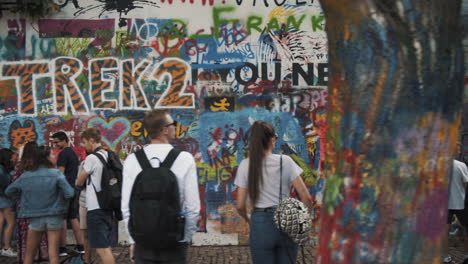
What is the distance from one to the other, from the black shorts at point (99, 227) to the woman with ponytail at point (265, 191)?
2304 millimetres

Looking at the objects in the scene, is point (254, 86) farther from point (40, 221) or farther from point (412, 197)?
point (412, 197)

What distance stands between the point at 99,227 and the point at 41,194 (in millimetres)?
937

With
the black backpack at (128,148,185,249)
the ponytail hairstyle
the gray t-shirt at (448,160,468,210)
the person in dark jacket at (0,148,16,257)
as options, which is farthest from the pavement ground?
the black backpack at (128,148,185,249)

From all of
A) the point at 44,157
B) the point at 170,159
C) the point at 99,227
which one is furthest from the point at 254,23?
the point at 170,159

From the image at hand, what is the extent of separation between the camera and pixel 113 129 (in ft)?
37.1

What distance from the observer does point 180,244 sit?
478 cm

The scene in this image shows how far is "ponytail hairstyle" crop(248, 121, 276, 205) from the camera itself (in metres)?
5.57

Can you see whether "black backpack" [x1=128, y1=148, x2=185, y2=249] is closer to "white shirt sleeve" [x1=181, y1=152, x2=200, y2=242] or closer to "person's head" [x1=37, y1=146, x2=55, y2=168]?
"white shirt sleeve" [x1=181, y1=152, x2=200, y2=242]

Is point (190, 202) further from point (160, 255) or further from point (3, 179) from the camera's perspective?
point (3, 179)

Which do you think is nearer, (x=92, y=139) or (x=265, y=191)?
(x=265, y=191)

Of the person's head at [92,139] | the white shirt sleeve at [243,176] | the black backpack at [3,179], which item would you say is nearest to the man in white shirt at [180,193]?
the white shirt sleeve at [243,176]

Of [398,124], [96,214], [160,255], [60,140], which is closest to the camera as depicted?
[398,124]

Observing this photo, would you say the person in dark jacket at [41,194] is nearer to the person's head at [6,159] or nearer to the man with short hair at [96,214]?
the man with short hair at [96,214]

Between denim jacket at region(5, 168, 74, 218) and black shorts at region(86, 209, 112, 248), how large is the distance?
0.59m
